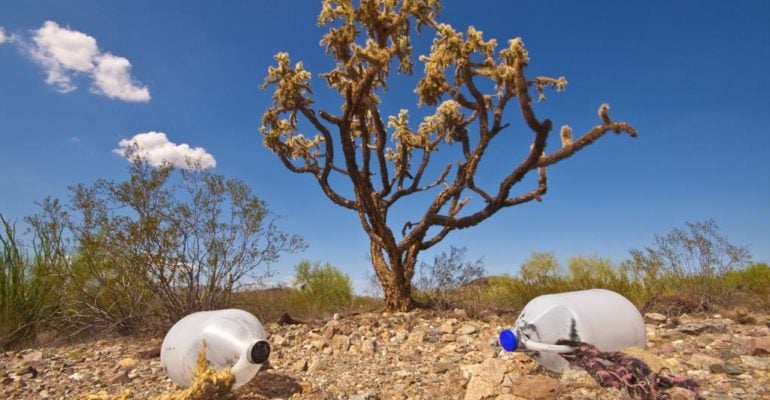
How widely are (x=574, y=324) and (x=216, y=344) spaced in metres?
2.47

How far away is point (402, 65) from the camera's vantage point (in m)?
7.55

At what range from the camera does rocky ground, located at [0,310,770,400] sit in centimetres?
350

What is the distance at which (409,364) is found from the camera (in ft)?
14.6

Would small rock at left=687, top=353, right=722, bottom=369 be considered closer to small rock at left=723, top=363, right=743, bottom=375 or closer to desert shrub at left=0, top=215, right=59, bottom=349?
small rock at left=723, top=363, right=743, bottom=375

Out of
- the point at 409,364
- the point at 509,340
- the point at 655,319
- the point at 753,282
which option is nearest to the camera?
the point at 509,340

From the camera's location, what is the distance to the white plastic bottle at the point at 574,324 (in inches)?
140

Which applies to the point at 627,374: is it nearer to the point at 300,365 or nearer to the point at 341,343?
the point at 300,365

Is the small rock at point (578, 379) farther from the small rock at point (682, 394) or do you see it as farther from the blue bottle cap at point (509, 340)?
the blue bottle cap at point (509, 340)

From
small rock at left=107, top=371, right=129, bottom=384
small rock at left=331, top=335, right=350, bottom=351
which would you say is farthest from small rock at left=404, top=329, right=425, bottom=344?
small rock at left=107, top=371, right=129, bottom=384

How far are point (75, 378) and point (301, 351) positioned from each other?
2.14m

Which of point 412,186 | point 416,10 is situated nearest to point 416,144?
point 412,186

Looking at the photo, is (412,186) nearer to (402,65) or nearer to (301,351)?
(402,65)

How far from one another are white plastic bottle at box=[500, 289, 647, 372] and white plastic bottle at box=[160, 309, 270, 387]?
176 centimetres

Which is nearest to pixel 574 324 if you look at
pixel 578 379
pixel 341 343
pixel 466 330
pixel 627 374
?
pixel 578 379
